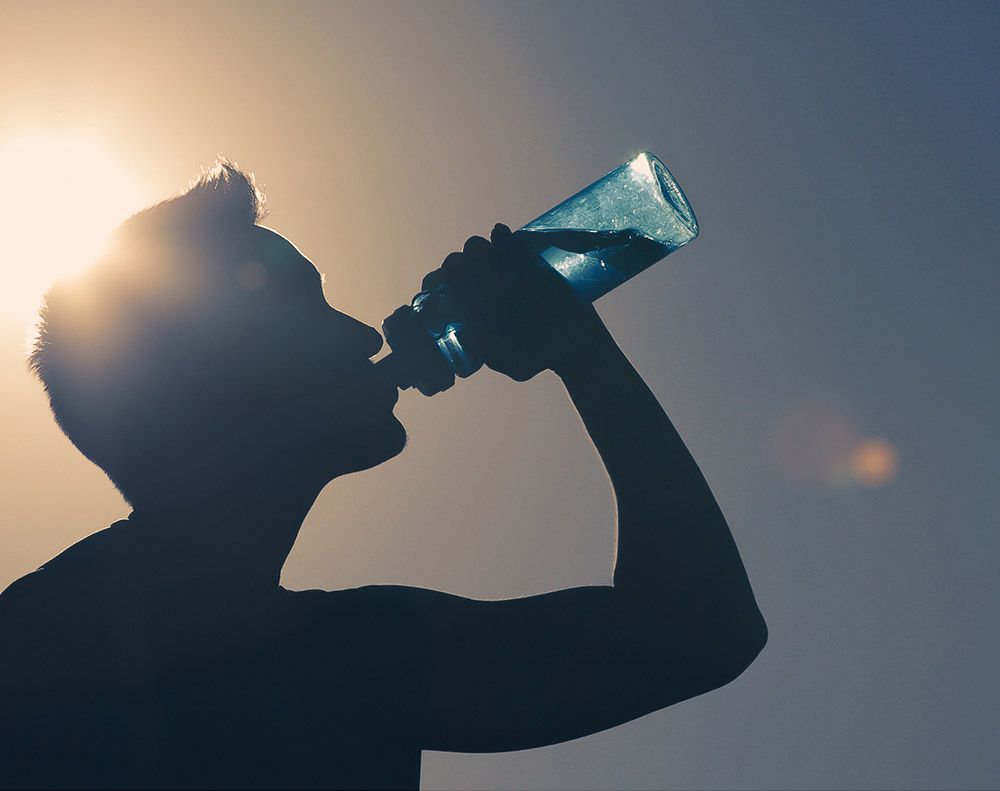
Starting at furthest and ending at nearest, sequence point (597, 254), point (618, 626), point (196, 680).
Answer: point (597, 254) → point (618, 626) → point (196, 680)

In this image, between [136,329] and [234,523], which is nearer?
[234,523]

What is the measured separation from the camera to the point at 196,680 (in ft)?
4.71

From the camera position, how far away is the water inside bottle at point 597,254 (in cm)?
231

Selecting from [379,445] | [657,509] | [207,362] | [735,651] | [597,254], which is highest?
[597,254]

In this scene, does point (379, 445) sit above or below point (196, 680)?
above

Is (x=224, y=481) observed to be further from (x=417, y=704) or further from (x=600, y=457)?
(x=600, y=457)

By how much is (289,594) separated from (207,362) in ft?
1.92

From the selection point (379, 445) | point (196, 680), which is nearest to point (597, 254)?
point (379, 445)

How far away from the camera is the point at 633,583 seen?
1.59 meters

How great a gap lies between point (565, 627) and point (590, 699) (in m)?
0.13

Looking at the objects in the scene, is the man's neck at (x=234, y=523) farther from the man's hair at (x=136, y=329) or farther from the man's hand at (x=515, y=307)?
the man's hand at (x=515, y=307)

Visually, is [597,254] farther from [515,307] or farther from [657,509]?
[657,509]

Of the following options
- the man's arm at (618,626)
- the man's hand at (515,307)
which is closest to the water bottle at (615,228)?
the man's hand at (515,307)

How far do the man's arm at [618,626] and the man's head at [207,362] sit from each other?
440 millimetres
